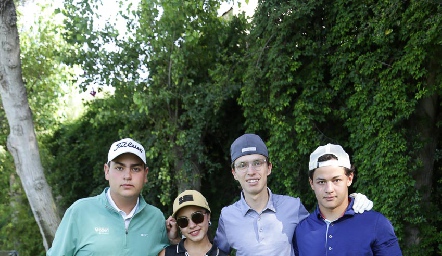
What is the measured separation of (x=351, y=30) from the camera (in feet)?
24.0

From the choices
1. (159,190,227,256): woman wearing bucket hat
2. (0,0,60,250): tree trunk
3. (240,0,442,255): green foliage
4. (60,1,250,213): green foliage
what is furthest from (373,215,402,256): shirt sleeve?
(0,0,60,250): tree trunk

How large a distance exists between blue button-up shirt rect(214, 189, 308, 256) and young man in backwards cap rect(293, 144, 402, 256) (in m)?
0.17

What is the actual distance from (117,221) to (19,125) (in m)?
5.32

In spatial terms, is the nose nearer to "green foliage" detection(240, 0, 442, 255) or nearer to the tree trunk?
"green foliage" detection(240, 0, 442, 255)

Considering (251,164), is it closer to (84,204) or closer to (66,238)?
(84,204)

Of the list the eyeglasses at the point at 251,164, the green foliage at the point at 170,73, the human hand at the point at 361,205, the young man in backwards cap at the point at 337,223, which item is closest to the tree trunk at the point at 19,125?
the green foliage at the point at 170,73

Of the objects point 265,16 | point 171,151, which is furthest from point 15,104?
point 265,16

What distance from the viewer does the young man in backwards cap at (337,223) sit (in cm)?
315

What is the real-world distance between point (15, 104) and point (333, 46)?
16.8 feet

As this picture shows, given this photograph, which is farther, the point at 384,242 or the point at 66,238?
the point at 66,238

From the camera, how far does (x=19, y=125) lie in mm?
8148

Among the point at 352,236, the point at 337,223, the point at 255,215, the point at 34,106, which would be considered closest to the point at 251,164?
the point at 255,215

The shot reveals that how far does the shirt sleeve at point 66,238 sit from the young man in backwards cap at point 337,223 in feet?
5.12

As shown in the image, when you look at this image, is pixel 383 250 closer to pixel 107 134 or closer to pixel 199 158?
pixel 199 158
